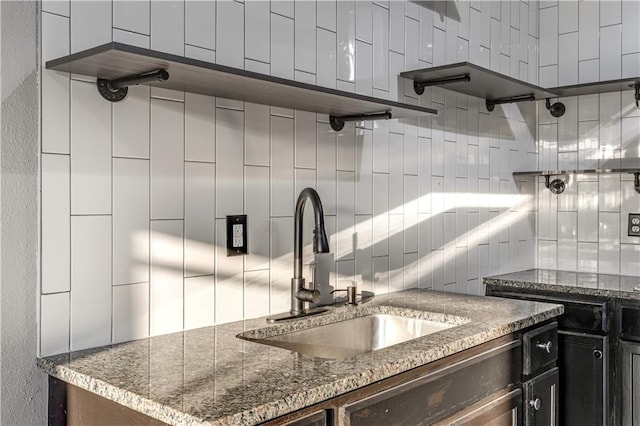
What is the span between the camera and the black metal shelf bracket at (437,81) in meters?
2.39

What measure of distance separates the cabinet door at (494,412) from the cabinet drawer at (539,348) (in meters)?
0.10

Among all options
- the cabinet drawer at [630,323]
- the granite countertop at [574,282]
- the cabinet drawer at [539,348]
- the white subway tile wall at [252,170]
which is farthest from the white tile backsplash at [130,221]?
the cabinet drawer at [630,323]

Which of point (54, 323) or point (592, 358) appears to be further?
point (592, 358)

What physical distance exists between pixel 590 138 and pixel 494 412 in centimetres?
187

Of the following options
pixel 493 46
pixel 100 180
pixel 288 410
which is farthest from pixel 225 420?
pixel 493 46

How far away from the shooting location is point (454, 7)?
2.75 meters

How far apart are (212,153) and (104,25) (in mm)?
447

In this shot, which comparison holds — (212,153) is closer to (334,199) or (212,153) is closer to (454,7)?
(334,199)

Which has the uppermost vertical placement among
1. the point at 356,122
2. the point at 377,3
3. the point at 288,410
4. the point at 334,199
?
the point at 377,3

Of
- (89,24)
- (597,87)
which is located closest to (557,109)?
(597,87)

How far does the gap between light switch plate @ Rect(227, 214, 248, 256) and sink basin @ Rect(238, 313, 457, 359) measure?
Answer: 285mm

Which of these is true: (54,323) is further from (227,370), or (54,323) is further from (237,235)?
(237,235)

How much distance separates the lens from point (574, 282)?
275cm

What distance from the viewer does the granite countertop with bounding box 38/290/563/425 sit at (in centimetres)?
111
